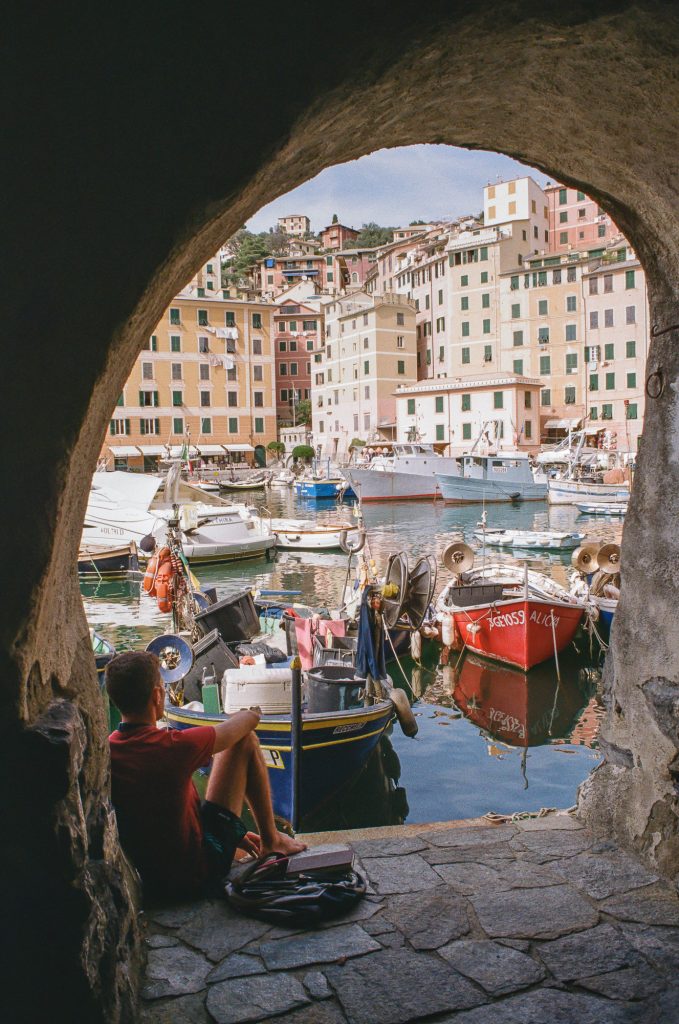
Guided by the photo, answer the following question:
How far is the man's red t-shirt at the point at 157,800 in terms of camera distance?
10.5 feet

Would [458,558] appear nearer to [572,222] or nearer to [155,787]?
[155,787]

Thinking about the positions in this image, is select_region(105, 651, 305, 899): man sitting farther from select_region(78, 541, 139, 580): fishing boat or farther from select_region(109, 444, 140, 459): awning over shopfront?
select_region(109, 444, 140, 459): awning over shopfront

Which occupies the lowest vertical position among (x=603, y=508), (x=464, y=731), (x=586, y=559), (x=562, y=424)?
(x=464, y=731)

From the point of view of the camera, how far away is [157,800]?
3.21 m

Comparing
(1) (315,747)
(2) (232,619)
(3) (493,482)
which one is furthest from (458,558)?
(3) (493,482)

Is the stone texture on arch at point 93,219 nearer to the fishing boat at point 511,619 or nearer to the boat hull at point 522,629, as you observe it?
the fishing boat at point 511,619

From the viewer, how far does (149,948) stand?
9.70 feet

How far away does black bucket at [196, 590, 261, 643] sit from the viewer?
1127cm

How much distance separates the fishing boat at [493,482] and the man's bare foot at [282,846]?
39635mm

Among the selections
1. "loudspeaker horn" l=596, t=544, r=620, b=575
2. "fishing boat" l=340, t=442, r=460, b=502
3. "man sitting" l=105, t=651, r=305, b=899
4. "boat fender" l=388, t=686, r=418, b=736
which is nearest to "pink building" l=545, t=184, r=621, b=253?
"fishing boat" l=340, t=442, r=460, b=502

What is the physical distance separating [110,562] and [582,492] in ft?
81.5

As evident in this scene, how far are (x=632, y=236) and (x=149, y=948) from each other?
3.42 metres

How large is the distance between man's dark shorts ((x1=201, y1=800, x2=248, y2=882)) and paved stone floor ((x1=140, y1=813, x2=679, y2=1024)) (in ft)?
0.45

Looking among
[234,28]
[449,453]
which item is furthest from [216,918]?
[449,453]
